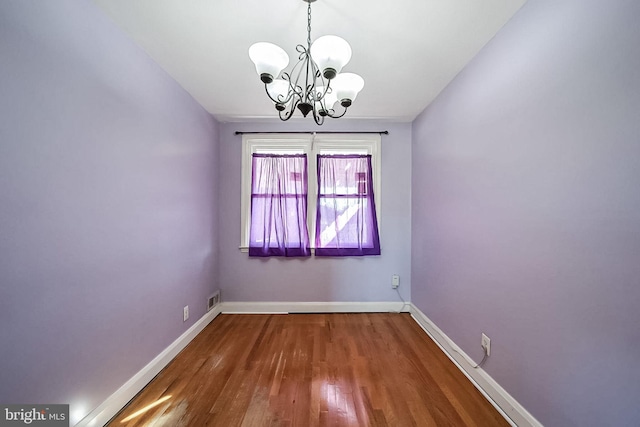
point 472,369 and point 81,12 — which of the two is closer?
point 81,12

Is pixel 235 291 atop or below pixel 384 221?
below

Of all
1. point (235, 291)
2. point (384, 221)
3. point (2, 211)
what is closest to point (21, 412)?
point (2, 211)

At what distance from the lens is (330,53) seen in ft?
3.17

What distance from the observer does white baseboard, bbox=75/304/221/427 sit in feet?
3.85

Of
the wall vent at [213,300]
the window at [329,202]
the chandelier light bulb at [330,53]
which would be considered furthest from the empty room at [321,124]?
the window at [329,202]

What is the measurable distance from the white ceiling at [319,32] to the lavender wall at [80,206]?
0.72ft

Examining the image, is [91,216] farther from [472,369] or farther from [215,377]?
[472,369]

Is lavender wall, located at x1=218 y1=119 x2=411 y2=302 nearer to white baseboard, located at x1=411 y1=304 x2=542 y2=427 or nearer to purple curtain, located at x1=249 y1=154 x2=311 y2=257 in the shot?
purple curtain, located at x1=249 y1=154 x2=311 y2=257

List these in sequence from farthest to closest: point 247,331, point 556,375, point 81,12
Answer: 1. point 247,331
2. point 81,12
3. point 556,375

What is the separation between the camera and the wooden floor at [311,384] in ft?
4.13

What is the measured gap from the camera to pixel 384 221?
2.69 metres

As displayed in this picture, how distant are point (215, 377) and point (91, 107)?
6.25ft

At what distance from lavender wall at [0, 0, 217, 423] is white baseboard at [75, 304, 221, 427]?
48mm

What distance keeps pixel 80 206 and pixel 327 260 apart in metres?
2.15
